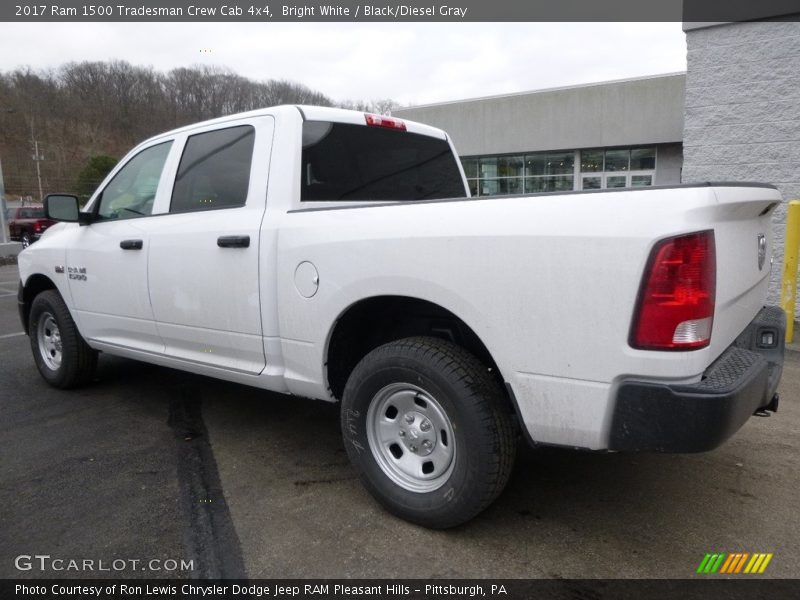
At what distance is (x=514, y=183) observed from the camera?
83.6 ft

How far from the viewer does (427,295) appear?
2.38 metres

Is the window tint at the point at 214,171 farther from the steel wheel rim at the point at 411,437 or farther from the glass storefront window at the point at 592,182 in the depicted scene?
the glass storefront window at the point at 592,182

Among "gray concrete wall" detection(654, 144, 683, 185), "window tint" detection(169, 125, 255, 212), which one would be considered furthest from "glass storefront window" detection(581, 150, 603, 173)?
"window tint" detection(169, 125, 255, 212)

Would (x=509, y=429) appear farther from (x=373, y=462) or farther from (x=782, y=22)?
(x=782, y=22)

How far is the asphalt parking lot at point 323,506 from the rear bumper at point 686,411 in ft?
2.07

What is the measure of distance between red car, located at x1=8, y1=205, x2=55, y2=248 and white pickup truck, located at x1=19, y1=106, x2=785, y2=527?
2190 centimetres

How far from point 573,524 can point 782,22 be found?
22.4ft

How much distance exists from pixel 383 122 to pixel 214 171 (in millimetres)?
1083

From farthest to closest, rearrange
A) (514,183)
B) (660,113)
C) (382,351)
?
(514,183)
(660,113)
(382,351)

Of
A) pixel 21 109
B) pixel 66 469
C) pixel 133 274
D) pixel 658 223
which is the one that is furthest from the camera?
pixel 21 109

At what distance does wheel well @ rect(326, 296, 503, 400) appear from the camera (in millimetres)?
2631

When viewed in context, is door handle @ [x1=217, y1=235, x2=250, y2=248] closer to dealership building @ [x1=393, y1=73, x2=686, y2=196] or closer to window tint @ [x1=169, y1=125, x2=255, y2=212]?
window tint @ [x1=169, y1=125, x2=255, y2=212]

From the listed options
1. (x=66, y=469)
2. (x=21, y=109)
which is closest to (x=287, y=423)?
(x=66, y=469)

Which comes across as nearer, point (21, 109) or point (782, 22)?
point (782, 22)
